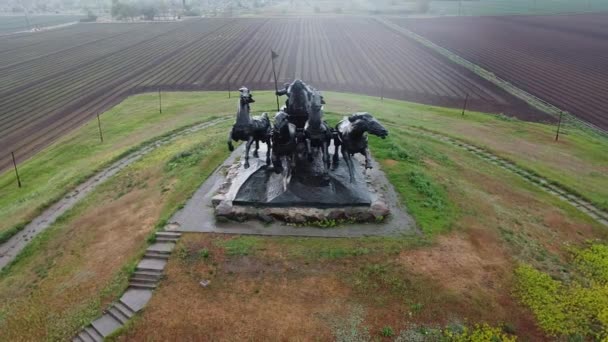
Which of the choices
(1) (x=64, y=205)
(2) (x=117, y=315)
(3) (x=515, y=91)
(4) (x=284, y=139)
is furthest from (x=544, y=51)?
(2) (x=117, y=315)

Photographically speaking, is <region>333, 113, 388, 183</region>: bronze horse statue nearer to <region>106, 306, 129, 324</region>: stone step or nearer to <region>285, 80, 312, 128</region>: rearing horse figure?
<region>285, 80, 312, 128</region>: rearing horse figure

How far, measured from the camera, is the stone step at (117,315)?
17.8 meters

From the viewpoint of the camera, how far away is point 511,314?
1773cm

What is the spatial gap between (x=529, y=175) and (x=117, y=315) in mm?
29662

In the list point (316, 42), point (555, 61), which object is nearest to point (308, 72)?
point (316, 42)

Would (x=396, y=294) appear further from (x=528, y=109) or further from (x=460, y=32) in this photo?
(x=460, y=32)

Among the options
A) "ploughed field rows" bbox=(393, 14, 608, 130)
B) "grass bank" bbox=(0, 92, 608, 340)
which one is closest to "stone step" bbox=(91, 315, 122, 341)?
"grass bank" bbox=(0, 92, 608, 340)

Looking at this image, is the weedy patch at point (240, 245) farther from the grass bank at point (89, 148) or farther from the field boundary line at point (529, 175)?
the field boundary line at point (529, 175)

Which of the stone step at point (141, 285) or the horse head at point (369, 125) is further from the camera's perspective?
the horse head at point (369, 125)

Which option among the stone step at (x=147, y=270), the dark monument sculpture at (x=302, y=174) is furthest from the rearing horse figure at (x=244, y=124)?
the stone step at (x=147, y=270)

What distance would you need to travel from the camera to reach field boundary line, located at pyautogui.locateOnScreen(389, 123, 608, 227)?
27844mm

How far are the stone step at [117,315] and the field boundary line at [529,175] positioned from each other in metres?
27.1

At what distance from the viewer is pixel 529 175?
108ft

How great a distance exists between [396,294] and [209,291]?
808cm
